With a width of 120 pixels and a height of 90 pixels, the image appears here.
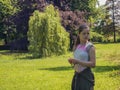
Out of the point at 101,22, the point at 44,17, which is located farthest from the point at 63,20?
the point at 101,22

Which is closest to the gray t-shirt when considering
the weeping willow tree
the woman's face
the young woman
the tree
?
the young woman

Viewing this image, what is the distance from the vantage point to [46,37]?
42.4 metres

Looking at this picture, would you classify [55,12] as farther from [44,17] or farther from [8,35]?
[8,35]

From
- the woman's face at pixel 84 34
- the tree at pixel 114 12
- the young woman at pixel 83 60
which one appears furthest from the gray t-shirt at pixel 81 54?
the tree at pixel 114 12

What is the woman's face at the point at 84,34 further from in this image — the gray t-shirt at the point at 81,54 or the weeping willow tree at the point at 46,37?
the weeping willow tree at the point at 46,37

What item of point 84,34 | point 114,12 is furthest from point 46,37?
point 114,12

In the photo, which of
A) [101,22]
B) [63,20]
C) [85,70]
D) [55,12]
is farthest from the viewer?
[101,22]

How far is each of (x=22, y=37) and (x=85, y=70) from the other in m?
49.4

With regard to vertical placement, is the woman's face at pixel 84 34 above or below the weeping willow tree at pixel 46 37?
above

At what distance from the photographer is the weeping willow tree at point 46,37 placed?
42094mm

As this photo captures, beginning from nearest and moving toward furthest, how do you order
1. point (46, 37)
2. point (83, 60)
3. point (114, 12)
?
point (83, 60) → point (46, 37) → point (114, 12)

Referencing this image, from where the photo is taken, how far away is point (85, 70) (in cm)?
827

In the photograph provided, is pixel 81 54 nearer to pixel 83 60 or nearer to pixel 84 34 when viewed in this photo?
pixel 83 60

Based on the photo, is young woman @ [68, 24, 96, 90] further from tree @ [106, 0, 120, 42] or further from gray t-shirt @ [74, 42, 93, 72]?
tree @ [106, 0, 120, 42]
